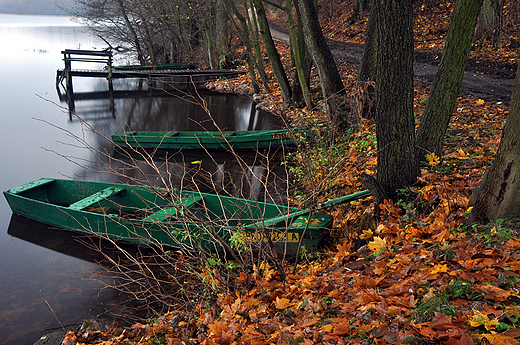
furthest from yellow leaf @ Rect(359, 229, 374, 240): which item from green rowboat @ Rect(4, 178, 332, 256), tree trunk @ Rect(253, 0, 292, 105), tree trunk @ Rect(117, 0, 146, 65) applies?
tree trunk @ Rect(117, 0, 146, 65)

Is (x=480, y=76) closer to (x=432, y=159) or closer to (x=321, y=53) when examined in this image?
(x=321, y=53)

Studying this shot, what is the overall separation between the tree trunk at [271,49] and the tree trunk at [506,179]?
11.4m

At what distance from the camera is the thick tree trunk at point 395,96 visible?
16.0ft

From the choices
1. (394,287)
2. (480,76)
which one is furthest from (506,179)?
(480,76)

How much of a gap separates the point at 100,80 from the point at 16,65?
8.44 m

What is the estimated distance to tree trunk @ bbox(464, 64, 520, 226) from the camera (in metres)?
3.51

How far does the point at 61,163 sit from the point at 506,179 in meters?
13.6

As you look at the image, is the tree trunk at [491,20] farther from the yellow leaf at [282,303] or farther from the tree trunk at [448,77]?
the yellow leaf at [282,303]

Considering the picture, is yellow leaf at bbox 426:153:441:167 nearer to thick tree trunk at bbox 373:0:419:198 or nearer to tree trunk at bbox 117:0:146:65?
thick tree trunk at bbox 373:0:419:198

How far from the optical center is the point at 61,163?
1336 centimetres

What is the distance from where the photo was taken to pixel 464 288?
2.81m

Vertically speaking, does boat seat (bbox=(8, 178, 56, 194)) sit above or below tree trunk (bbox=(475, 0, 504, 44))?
below

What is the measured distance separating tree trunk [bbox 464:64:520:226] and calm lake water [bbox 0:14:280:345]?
232 cm

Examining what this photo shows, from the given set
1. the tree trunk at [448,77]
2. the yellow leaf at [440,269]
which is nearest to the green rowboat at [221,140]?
the tree trunk at [448,77]
